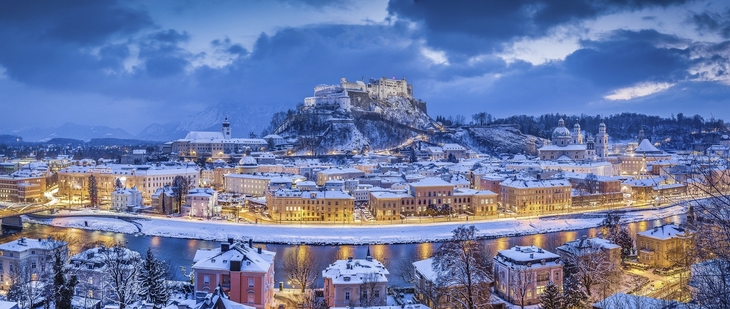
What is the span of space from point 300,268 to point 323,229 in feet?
20.2

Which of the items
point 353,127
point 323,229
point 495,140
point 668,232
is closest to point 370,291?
point 668,232

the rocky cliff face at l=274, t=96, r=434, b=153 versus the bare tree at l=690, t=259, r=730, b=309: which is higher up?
the rocky cliff face at l=274, t=96, r=434, b=153

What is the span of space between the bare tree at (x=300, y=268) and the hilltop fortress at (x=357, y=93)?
3087cm

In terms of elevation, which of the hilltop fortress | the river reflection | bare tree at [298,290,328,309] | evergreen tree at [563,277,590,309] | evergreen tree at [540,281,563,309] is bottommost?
the river reflection

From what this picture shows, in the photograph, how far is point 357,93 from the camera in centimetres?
4634

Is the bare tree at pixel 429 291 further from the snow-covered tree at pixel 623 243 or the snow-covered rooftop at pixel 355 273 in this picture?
the snow-covered tree at pixel 623 243

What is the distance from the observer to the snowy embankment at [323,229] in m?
15.8

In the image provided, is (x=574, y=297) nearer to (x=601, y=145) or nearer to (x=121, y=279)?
(x=121, y=279)

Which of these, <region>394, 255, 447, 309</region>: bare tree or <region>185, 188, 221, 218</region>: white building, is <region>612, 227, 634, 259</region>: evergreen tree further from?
<region>185, 188, 221, 218</region>: white building

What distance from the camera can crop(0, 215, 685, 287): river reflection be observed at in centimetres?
1272

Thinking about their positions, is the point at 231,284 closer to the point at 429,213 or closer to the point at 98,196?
the point at 429,213

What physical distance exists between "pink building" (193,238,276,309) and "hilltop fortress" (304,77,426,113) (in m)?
36.0

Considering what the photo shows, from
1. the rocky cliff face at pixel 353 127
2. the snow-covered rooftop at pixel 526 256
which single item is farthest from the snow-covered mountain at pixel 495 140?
the snow-covered rooftop at pixel 526 256

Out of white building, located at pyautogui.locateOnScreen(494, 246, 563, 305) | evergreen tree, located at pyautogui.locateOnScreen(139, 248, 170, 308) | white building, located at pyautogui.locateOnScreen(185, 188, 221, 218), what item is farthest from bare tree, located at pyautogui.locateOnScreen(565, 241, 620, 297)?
Result: white building, located at pyautogui.locateOnScreen(185, 188, 221, 218)
